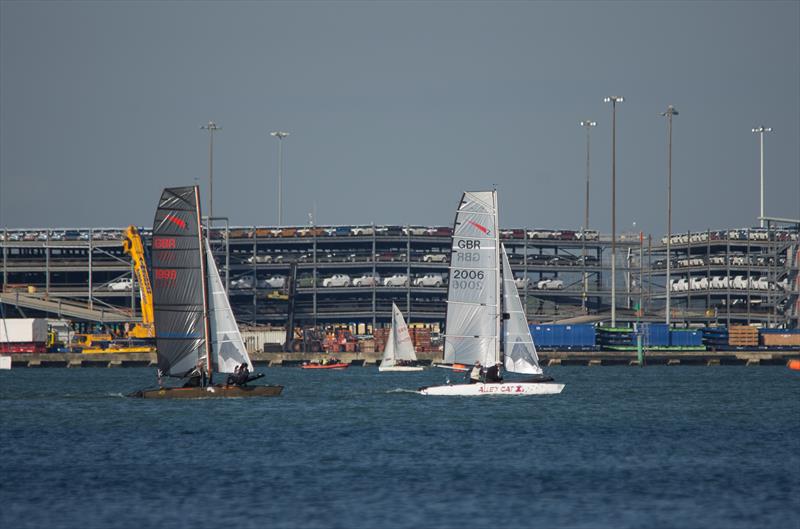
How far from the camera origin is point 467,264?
73.2 metres

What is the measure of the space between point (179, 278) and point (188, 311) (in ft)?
5.76

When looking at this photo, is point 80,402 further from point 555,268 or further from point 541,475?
point 555,268

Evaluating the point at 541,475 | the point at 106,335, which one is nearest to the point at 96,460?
the point at 541,475

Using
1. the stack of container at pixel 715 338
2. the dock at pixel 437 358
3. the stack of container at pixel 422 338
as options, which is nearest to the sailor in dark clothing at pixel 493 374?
the dock at pixel 437 358

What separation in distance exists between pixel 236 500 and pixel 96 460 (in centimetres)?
1154

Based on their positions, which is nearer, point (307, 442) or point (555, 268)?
point (307, 442)

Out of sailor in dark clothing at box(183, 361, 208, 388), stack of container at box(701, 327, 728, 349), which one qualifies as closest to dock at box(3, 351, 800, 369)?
stack of container at box(701, 327, 728, 349)

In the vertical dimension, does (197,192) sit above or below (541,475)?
above

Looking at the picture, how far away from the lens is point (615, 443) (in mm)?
54938

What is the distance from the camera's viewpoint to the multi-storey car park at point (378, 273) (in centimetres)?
18325

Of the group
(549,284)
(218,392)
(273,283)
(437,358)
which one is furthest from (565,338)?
(218,392)

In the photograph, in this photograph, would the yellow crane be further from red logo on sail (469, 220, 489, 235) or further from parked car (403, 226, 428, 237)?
red logo on sail (469, 220, 489, 235)

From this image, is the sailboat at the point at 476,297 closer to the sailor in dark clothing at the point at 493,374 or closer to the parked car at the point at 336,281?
the sailor in dark clothing at the point at 493,374

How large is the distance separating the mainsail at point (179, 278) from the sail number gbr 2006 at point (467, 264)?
13.0m
